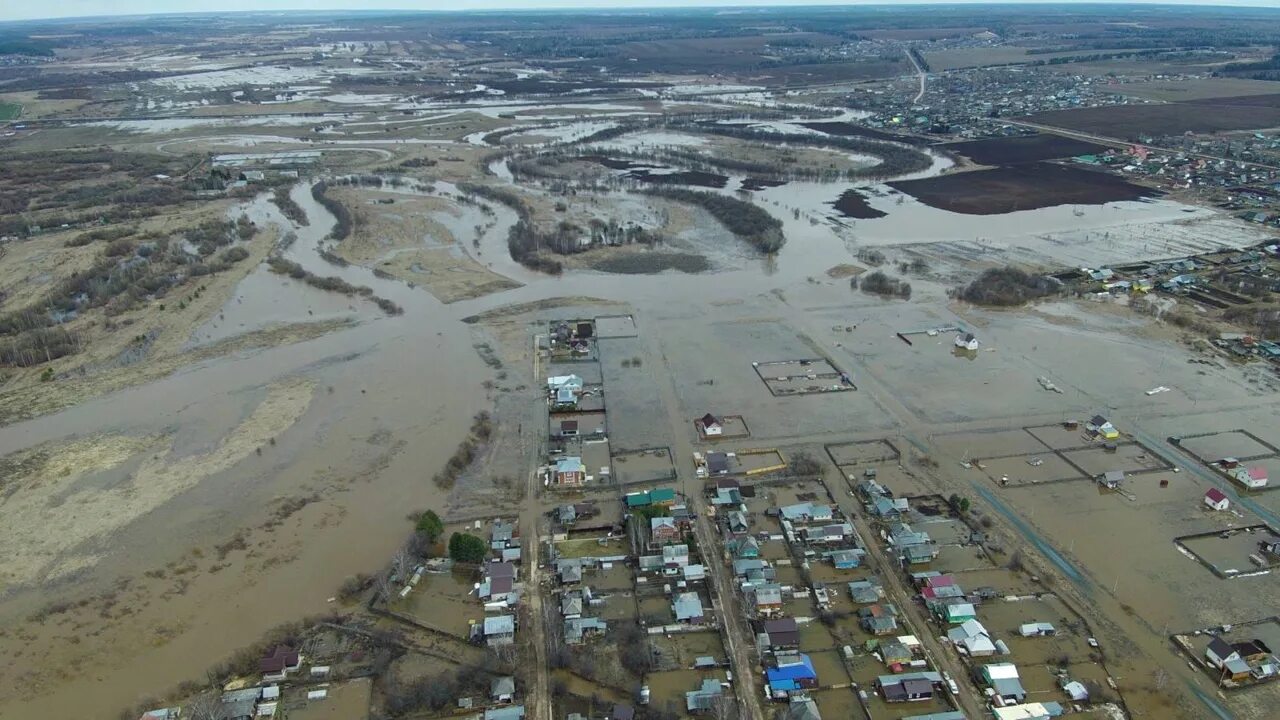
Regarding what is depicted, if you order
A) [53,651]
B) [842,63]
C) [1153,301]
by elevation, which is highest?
[842,63]

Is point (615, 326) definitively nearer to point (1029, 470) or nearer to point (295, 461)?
point (295, 461)

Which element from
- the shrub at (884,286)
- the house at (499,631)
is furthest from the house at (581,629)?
the shrub at (884,286)

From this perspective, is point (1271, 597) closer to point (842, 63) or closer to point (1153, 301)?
point (1153, 301)

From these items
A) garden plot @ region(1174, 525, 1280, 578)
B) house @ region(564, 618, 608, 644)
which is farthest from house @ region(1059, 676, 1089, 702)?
house @ region(564, 618, 608, 644)

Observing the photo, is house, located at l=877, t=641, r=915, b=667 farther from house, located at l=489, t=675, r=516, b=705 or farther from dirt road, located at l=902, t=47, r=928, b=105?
dirt road, located at l=902, t=47, r=928, b=105

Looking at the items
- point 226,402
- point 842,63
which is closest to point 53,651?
point 226,402

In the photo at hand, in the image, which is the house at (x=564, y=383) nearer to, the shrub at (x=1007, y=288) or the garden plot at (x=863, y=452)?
the garden plot at (x=863, y=452)
